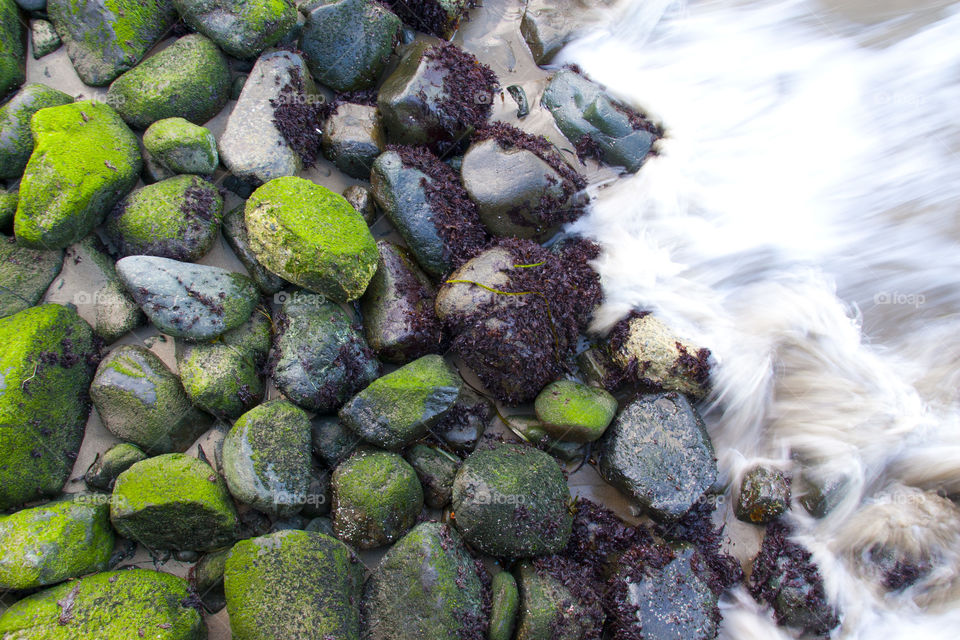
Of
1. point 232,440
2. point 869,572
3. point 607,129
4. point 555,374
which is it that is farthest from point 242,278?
point 869,572

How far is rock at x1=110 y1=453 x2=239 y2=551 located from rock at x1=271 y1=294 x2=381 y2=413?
811mm

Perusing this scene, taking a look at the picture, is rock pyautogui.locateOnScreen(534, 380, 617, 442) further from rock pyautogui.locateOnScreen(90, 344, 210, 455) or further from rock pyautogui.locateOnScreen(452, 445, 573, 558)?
rock pyautogui.locateOnScreen(90, 344, 210, 455)

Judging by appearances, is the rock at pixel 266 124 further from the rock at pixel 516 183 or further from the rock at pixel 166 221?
the rock at pixel 516 183

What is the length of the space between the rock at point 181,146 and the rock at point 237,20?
853 mm

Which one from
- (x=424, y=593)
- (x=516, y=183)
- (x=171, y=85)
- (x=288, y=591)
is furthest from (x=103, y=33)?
(x=424, y=593)

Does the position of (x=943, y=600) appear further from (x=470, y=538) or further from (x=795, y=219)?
(x=470, y=538)

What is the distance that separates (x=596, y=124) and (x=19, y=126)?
4.63m

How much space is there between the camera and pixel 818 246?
18.5 feet

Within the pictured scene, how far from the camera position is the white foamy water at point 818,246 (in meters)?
4.85

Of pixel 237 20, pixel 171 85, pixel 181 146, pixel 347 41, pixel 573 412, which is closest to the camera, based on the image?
pixel 573 412

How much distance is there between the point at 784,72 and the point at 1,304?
7.21 m

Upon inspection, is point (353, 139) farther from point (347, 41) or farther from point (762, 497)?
point (762, 497)

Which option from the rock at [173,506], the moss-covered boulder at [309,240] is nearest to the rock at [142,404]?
the rock at [173,506]

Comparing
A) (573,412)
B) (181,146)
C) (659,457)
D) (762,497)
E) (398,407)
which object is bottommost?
(762,497)
